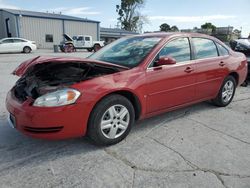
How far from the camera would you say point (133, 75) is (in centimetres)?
335

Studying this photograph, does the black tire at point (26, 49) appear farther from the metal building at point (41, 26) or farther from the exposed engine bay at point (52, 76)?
the exposed engine bay at point (52, 76)

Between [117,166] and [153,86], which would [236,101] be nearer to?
[153,86]

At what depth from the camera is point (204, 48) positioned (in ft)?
15.0

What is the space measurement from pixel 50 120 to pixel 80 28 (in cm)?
3315

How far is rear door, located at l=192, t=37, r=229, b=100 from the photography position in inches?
171

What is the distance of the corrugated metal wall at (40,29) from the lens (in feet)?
96.3

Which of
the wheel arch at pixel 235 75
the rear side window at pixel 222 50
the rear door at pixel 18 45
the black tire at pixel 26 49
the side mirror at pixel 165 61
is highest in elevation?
the rear side window at pixel 222 50

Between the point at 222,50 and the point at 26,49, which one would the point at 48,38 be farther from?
the point at 222,50

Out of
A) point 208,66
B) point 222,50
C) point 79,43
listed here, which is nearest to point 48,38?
point 79,43

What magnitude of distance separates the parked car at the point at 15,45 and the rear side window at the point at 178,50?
19128mm

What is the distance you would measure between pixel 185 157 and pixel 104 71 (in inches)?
61.0

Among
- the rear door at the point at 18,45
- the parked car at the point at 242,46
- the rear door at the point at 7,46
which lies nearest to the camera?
the parked car at the point at 242,46

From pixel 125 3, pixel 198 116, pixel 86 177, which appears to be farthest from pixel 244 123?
pixel 125 3

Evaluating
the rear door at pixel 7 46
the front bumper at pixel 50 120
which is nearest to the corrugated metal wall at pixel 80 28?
the rear door at pixel 7 46
